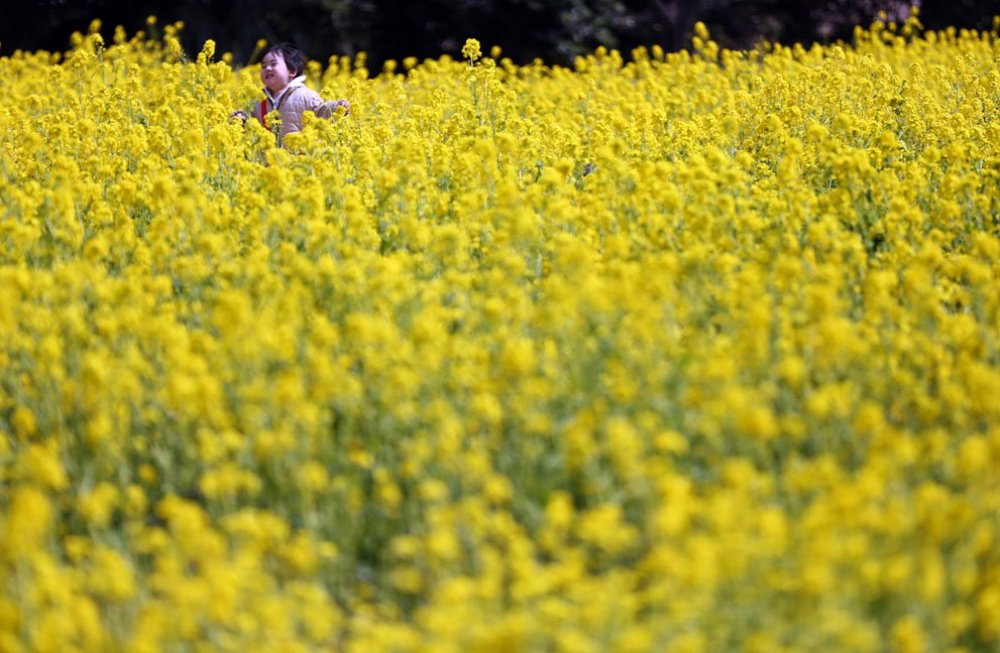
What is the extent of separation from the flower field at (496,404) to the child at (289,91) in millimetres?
1039

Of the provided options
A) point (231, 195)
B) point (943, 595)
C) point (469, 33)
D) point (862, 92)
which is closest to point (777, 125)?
point (862, 92)

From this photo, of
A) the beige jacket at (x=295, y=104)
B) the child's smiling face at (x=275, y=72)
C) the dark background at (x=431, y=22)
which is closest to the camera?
the child's smiling face at (x=275, y=72)

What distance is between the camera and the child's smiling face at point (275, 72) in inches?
324

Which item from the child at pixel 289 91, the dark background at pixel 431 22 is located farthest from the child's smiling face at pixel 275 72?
the dark background at pixel 431 22

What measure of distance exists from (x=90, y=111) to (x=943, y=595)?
6751 millimetres

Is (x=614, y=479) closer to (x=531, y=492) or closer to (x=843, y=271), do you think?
(x=531, y=492)

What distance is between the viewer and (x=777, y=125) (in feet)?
24.0

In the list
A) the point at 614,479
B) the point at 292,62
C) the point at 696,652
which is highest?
the point at 292,62

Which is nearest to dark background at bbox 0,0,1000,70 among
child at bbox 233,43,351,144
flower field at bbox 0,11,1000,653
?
child at bbox 233,43,351,144

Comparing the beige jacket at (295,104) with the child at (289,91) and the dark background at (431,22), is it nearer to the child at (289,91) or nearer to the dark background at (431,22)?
the child at (289,91)

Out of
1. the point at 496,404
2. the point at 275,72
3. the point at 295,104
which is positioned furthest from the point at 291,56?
the point at 496,404

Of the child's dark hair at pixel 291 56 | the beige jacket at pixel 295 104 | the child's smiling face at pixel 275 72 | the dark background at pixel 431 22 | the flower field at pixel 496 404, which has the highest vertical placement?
the dark background at pixel 431 22

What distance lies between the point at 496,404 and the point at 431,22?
1347cm

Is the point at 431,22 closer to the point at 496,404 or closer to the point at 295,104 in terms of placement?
the point at 295,104
